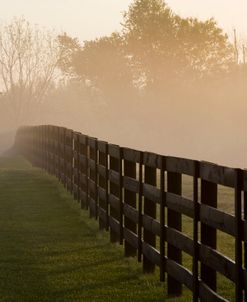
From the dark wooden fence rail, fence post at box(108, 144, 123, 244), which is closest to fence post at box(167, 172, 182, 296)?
the dark wooden fence rail

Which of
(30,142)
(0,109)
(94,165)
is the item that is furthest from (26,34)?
(94,165)

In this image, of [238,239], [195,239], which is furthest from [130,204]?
A: [238,239]

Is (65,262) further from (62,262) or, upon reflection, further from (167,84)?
(167,84)

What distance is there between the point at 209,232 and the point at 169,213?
142 cm

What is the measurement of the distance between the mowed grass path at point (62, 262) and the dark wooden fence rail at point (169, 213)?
0.29 meters

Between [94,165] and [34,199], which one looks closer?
[94,165]

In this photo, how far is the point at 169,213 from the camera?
9398 millimetres

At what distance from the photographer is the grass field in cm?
955

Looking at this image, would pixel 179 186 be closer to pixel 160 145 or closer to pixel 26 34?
pixel 160 145

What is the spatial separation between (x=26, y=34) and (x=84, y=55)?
2140 cm

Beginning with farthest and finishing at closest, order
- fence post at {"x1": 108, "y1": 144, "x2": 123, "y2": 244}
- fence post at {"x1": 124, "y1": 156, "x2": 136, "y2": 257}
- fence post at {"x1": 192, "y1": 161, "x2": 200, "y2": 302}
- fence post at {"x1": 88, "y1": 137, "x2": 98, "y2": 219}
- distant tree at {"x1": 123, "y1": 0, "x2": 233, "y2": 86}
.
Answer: distant tree at {"x1": 123, "y1": 0, "x2": 233, "y2": 86} < fence post at {"x1": 88, "y1": 137, "x2": 98, "y2": 219} < fence post at {"x1": 108, "y1": 144, "x2": 123, "y2": 244} < fence post at {"x1": 124, "y1": 156, "x2": 136, "y2": 257} < fence post at {"x1": 192, "y1": 161, "x2": 200, "y2": 302}

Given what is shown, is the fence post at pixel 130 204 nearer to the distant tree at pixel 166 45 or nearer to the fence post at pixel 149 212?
the fence post at pixel 149 212

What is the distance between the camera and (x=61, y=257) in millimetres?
12070

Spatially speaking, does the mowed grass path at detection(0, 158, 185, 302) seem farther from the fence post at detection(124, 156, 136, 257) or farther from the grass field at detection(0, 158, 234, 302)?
the fence post at detection(124, 156, 136, 257)
